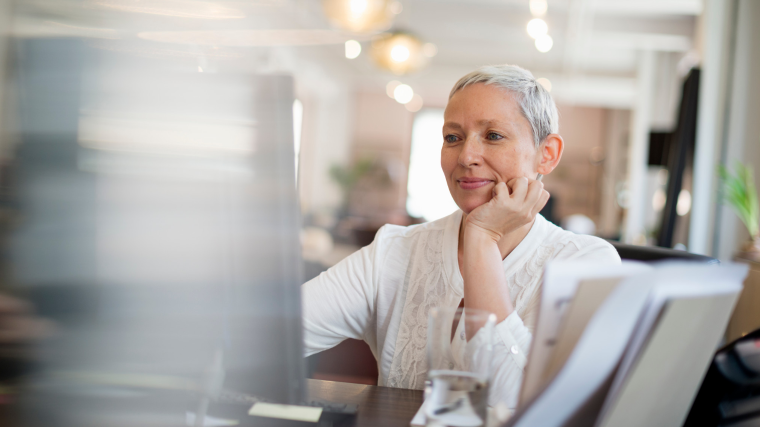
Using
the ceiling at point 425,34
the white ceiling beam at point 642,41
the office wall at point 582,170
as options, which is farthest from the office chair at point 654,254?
the office wall at point 582,170

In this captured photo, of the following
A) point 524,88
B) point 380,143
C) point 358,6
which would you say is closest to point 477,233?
point 524,88

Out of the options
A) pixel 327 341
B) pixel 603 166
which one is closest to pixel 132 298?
pixel 327 341

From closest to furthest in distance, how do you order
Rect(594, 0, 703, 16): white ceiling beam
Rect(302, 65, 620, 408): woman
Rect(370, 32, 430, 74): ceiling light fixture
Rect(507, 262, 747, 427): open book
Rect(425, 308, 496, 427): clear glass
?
Rect(507, 262, 747, 427): open book < Rect(425, 308, 496, 427): clear glass < Rect(302, 65, 620, 408): woman < Rect(370, 32, 430, 74): ceiling light fixture < Rect(594, 0, 703, 16): white ceiling beam

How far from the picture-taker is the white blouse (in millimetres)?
1140

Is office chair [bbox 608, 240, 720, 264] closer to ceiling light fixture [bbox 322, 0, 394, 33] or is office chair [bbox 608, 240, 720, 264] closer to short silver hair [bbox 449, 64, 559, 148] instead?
short silver hair [bbox 449, 64, 559, 148]

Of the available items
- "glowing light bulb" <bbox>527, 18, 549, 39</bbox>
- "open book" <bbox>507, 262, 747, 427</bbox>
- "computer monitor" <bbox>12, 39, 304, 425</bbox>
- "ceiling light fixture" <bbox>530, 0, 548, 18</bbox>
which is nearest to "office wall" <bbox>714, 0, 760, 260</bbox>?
"glowing light bulb" <bbox>527, 18, 549, 39</bbox>

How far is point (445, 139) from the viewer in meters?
1.28

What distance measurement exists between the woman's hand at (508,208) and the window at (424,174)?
1074cm

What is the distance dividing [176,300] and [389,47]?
4610 millimetres

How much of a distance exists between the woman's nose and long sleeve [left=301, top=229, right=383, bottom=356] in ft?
0.95

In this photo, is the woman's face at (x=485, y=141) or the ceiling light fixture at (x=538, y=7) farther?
the ceiling light fixture at (x=538, y=7)

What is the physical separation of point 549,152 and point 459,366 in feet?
2.56

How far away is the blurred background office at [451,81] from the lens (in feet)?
1.85

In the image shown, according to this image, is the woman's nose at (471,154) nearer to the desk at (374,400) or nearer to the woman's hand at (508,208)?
the woman's hand at (508,208)
